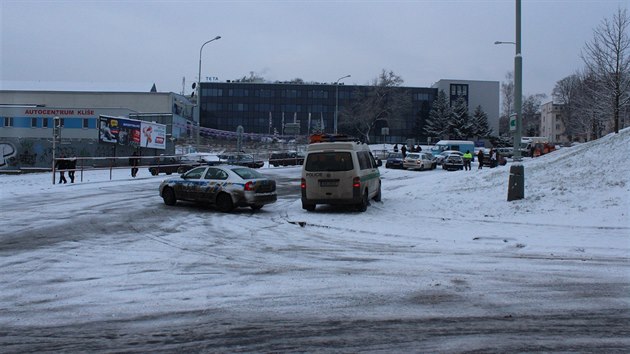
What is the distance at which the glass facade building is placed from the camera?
Result: 4134 inches

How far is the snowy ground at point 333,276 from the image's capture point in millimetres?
4953

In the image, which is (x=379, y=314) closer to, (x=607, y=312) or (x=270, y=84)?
(x=607, y=312)

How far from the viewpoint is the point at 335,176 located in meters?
14.8

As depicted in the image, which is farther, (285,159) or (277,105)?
(277,105)

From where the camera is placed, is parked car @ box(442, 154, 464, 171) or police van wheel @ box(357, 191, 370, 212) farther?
parked car @ box(442, 154, 464, 171)

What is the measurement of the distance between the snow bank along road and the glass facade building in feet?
307

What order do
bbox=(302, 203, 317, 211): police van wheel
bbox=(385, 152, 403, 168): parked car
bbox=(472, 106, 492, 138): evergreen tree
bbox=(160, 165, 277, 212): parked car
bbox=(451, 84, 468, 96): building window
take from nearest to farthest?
1. bbox=(160, 165, 277, 212): parked car
2. bbox=(302, 203, 317, 211): police van wheel
3. bbox=(385, 152, 403, 168): parked car
4. bbox=(472, 106, 492, 138): evergreen tree
5. bbox=(451, 84, 468, 96): building window

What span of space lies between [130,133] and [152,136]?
7.47 feet

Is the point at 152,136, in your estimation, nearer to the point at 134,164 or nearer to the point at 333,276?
the point at 134,164

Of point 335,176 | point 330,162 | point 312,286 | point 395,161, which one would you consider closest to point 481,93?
point 395,161

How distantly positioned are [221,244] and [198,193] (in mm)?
6096

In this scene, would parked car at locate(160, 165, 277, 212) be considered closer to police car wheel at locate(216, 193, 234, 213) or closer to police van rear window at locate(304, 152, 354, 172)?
police car wheel at locate(216, 193, 234, 213)

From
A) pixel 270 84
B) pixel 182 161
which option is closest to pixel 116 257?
pixel 182 161

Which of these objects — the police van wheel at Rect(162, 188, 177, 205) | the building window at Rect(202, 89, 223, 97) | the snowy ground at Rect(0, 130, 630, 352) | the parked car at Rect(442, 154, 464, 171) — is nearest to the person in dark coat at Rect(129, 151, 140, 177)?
the police van wheel at Rect(162, 188, 177, 205)
